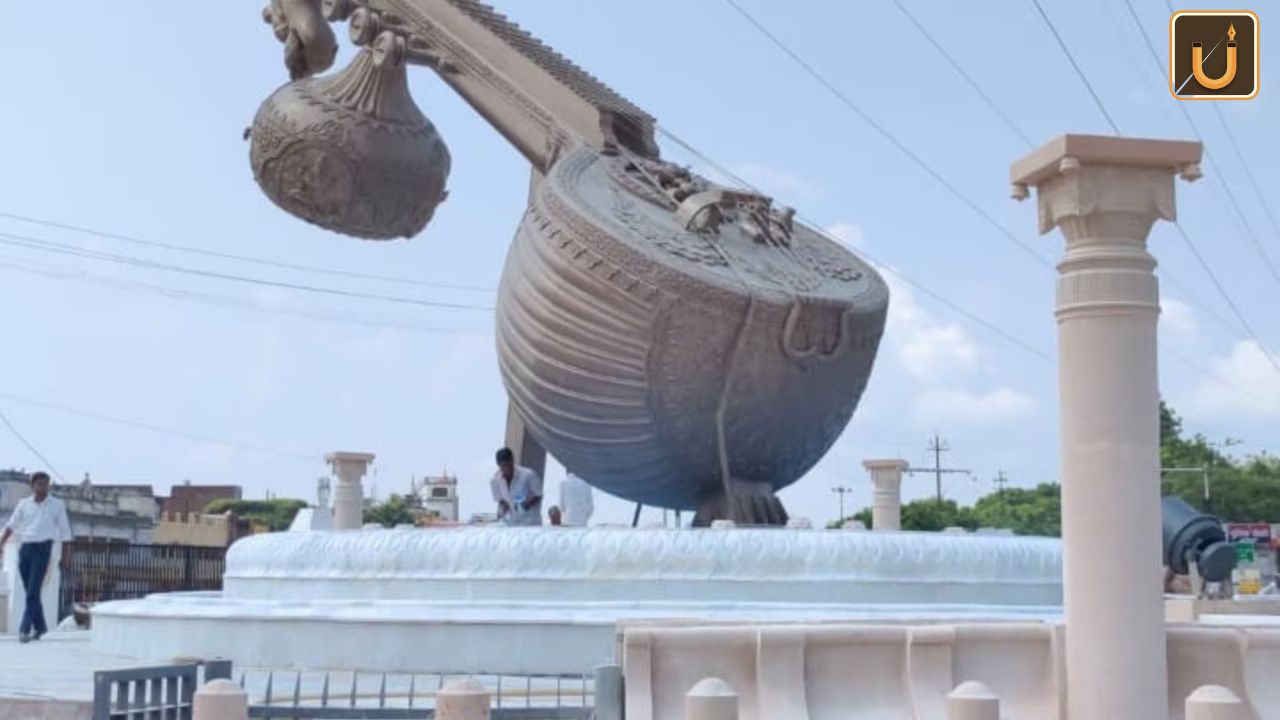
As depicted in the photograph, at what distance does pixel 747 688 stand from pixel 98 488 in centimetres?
3932

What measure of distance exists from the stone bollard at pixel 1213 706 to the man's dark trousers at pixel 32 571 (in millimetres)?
7001

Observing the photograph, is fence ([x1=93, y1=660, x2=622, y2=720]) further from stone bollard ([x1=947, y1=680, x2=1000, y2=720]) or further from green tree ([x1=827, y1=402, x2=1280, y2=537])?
green tree ([x1=827, y1=402, x2=1280, y2=537])

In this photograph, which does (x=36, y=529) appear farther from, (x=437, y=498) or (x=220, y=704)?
(x=437, y=498)

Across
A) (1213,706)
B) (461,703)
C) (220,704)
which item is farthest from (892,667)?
(220,704)

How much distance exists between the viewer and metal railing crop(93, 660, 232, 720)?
4.07 m

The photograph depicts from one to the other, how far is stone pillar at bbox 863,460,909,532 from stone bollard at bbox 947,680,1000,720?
33.2ft

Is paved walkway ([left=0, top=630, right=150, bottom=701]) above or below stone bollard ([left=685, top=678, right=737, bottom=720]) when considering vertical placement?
below

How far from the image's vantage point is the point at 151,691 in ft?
14.0

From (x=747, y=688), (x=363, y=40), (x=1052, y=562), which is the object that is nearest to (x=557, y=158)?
(x=363, y=40)

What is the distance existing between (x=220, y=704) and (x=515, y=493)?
5640 mm

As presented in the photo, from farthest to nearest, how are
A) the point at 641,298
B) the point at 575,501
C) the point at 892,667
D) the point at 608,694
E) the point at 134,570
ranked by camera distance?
1. the point at 134,570
2. the point at 575,501
3. the point at 641,298
4. the point at 892,667
5. the point at 608,694

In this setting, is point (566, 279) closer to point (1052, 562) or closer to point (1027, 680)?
point (1052, 562)

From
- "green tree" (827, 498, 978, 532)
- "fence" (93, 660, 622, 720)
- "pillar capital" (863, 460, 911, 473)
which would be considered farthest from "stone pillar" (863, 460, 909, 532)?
"green tree" (827, 498, 978, 532)

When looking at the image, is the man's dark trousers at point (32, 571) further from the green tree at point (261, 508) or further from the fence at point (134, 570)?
the green tree at point (261, 508)
